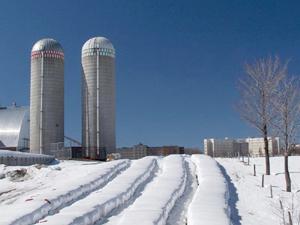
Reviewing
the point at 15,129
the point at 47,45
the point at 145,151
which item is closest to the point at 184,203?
the point at 145,151

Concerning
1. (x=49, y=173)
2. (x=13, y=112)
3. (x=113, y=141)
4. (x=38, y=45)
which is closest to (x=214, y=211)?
(x=49, y=173)

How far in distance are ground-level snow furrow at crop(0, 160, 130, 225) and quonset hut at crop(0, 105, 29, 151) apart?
59610mm

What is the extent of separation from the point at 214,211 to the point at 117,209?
4308 mm

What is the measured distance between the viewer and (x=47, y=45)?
77.1m

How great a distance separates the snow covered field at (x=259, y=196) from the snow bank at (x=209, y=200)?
76 cm

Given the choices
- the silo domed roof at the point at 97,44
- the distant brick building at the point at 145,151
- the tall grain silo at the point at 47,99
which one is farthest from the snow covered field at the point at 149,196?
the silo domed roof at the point at 97,44

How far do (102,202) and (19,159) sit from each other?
3060 centimetres

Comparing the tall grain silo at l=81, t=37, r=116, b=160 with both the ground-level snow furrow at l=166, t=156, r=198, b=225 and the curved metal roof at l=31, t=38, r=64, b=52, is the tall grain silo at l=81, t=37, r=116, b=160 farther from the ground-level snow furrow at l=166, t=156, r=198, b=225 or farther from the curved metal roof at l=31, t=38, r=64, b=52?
the ground-level snow furrow at l=166, t=156, r=198, b=225

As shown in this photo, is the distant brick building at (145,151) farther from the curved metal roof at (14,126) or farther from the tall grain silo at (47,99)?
the curved metal roof at (14,126)

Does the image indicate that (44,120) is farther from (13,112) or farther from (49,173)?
(49,173)

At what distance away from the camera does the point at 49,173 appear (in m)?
32.5

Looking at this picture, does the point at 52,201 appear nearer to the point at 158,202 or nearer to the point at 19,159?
the point at 158,202

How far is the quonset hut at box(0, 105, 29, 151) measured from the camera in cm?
8637

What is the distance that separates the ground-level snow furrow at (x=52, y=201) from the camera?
1652cm
